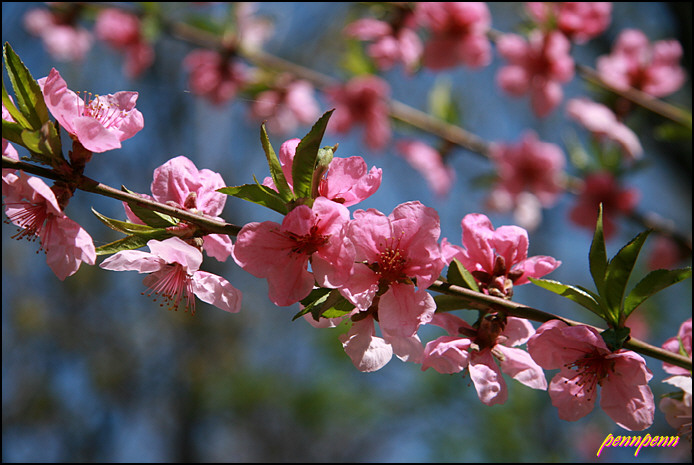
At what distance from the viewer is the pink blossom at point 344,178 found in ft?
2.13

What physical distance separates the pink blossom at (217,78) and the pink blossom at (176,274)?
165 centimetres

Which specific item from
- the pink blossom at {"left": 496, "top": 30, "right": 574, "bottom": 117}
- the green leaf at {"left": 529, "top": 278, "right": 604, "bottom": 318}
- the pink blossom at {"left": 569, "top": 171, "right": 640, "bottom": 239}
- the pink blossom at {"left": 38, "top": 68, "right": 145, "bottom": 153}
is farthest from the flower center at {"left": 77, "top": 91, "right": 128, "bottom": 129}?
the pink blossom at {"left": 569, "top": 171, "right": 640, "bottom": 239}

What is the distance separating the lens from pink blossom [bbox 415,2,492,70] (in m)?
1.88

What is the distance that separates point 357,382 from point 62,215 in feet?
14.1

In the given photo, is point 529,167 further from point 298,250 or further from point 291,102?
point 298,250

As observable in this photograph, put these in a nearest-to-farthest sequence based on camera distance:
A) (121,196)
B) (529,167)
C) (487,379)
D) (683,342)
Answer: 1. (121,196)
2. (487,379)
3. (683,342)
4. (529,167)

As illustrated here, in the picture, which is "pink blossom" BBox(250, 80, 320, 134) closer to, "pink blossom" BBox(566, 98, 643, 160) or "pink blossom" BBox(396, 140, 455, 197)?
"pink blossom" BBox(396, 140, 455, 197)

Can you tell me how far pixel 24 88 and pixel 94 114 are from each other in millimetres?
88

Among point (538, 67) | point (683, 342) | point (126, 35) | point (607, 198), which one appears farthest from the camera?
point (126, 35)

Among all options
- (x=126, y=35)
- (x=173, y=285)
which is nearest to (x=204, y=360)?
(x=126, y=35)

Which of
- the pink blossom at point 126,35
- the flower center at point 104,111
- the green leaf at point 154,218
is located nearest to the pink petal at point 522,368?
the green leaf at point 154,218

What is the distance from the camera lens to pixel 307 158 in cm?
60

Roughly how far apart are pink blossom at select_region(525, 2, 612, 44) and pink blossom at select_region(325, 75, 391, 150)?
2.23ft

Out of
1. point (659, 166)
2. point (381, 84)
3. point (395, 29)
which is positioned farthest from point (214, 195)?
point (659, 166)
